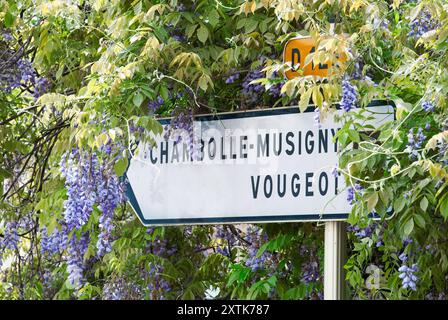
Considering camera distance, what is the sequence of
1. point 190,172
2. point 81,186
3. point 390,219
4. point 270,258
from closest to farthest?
point 390,219 → point 190,172 → point 81,186 → point 270,258

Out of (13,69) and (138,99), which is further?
(13,69)

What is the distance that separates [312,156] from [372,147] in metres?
0.20

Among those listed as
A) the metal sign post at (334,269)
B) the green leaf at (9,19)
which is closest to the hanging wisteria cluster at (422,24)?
the metal sign post at (334,269)

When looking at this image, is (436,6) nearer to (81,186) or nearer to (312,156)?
(312,156)

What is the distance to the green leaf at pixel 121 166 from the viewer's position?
422cm

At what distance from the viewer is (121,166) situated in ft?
13.9

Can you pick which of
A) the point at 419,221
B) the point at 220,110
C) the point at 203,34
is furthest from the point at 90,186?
the point at 419,221

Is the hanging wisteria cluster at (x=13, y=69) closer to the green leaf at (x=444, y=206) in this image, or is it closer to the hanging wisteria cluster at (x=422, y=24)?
the hanging wisteria cluster at (x=422, y=24)

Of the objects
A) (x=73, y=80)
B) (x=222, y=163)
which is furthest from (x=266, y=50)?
(x=73, y=80)

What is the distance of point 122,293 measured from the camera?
5355 mm

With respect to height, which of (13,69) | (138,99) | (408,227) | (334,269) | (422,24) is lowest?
(334,269)

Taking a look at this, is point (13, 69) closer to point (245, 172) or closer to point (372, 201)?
point (245, 172)

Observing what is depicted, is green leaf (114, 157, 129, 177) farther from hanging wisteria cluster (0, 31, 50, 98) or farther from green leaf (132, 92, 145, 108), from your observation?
hanging wisteria cluster (0, 31, 50, 98)

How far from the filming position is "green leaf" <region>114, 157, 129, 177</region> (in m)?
4.22
